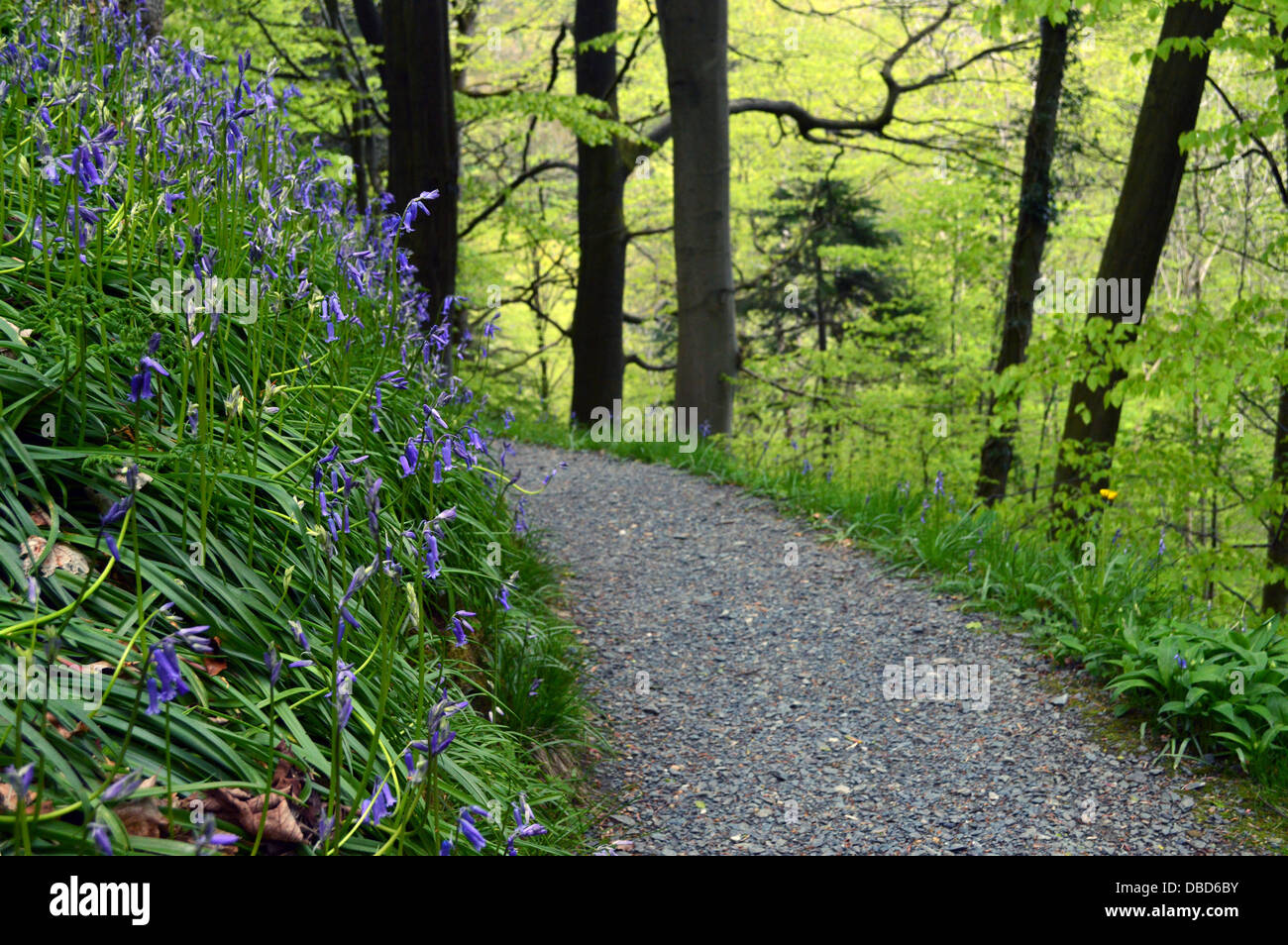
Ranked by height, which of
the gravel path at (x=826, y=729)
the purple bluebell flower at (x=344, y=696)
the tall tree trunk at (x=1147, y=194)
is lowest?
the gravel path at (x=826, y=729)

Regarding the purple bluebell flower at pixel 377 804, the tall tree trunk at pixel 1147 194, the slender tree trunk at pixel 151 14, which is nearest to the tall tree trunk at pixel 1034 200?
the tall tree trunk at pixel 1147 194

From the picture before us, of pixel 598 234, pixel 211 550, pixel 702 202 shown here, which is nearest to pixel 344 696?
pixel 211 550

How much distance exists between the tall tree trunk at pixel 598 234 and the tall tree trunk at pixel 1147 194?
5173 millimetres

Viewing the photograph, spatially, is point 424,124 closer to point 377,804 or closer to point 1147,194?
point 1147,194

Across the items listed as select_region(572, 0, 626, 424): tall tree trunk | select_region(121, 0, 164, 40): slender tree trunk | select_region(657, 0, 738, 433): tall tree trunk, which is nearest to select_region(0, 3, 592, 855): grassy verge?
select_region(121, 0, 164, 40): slender tree trunk

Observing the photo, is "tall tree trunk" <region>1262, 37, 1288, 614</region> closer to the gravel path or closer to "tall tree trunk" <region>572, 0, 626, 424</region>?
the gravel path

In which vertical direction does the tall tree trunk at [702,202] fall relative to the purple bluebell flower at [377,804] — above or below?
above

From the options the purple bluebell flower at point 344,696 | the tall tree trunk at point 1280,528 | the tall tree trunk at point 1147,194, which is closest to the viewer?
the purple bluebell flower at point 344,696

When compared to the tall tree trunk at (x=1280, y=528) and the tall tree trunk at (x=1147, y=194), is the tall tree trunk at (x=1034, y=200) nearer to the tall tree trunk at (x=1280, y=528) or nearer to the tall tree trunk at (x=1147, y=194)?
the tall tree trunk at (x=1147, y=194)

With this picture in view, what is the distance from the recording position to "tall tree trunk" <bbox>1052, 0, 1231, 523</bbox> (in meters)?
7.02

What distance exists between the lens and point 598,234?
34.8 feet

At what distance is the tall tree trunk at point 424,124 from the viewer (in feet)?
20.8

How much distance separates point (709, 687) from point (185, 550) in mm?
2267

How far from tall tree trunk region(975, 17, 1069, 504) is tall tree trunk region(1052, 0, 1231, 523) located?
1156 millimetres
